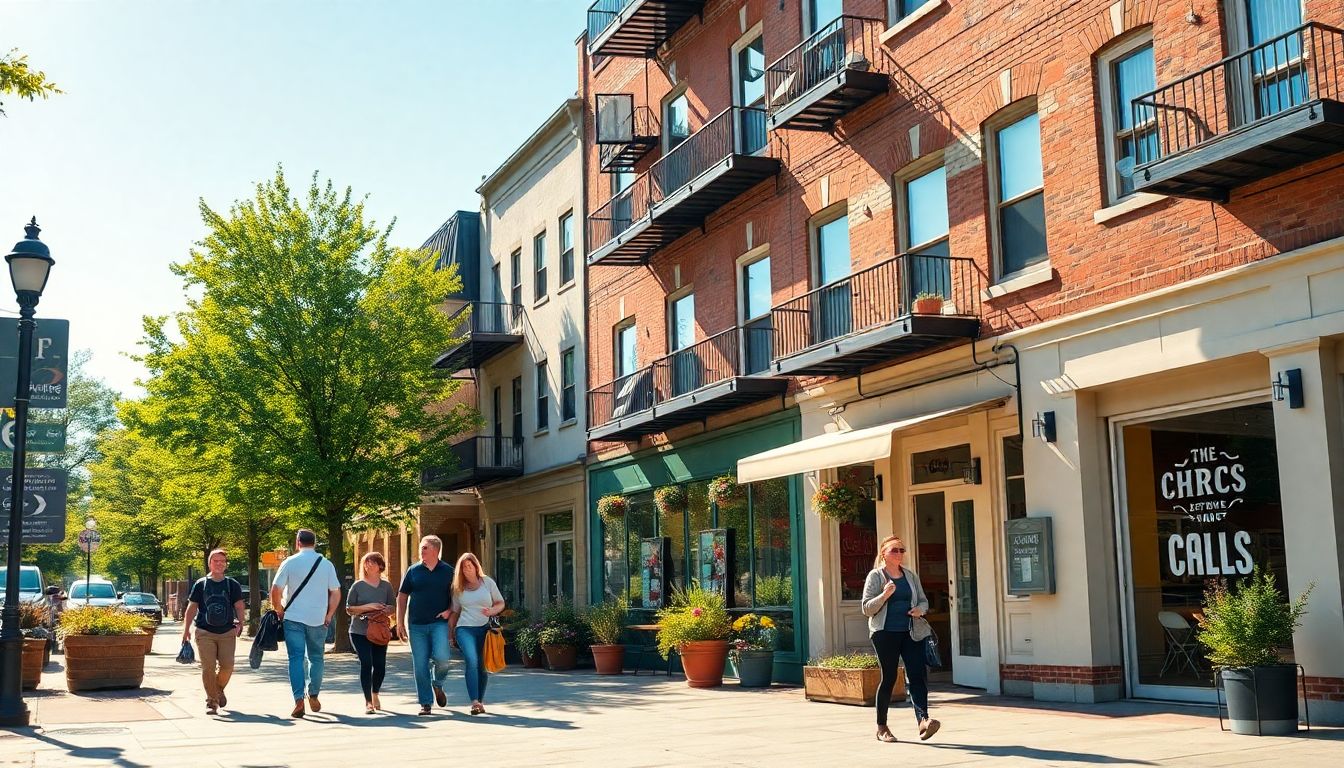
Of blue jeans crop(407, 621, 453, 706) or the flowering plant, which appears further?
the flowering plant

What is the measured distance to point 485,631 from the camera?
13547mm

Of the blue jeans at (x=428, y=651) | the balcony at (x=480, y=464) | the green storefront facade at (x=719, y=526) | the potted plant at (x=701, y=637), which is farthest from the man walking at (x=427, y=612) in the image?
the balcony at (x=480, y=464)

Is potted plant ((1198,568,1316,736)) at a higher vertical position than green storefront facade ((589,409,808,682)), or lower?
lower

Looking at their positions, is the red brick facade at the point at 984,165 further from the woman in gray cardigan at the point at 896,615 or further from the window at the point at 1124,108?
the woman in gray cardigan at the point at 896,615

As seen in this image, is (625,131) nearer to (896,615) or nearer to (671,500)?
(671,500)

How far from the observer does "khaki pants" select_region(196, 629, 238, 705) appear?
45.5ft

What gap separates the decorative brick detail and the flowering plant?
4347 millimetres

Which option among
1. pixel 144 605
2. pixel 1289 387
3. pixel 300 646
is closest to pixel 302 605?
pixel 300 646

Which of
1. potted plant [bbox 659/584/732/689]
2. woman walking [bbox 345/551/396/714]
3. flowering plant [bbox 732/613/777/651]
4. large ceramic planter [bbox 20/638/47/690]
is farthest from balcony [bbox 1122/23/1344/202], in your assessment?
large ceramic planter [bbox 20/638/47/690]

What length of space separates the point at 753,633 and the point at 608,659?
381cm

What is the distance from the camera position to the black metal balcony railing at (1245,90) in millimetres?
10812

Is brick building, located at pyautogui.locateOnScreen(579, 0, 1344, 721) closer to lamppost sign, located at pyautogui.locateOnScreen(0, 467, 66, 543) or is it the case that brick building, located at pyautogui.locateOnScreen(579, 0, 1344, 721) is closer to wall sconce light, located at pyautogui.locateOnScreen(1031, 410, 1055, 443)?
wall sconce light, located at pyautogui.locateOnScreen(1031, 410, 1055, 443)

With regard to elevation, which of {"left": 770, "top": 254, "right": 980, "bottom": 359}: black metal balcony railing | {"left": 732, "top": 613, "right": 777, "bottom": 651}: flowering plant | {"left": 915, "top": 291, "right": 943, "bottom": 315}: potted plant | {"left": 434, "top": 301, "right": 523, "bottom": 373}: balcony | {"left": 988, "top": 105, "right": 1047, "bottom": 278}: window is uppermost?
{"left": 434, "top": 301, "right": 523, "bottom": 373}: balcony

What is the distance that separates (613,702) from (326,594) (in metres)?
3.66
